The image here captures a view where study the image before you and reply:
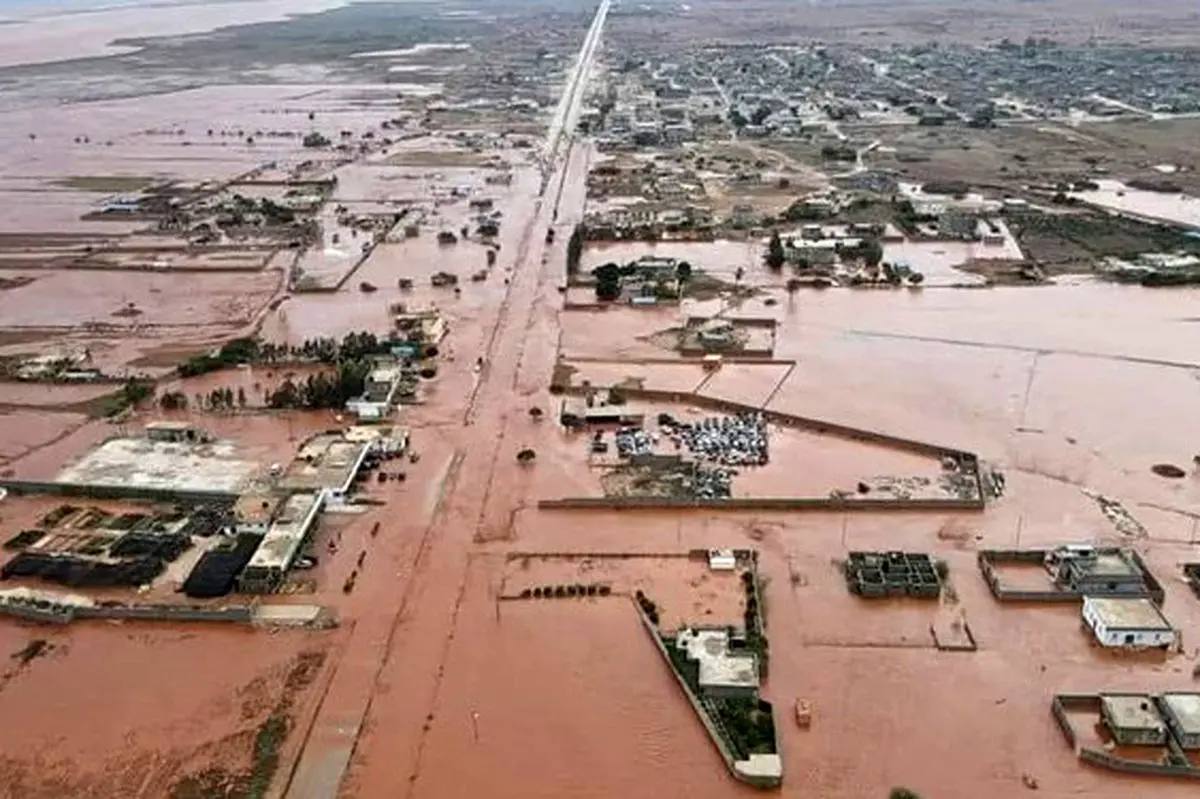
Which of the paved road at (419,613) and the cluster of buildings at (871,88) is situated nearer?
the paved road at (419,613)

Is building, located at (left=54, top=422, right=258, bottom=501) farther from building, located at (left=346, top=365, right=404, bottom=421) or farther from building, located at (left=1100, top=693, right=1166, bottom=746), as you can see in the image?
building, located at (left=1100, top=693, right=1166, bottom=746)

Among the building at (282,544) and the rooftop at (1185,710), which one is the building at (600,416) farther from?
the rooftop at (1185,710)

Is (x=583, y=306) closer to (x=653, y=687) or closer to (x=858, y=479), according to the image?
(x=858, y=479)

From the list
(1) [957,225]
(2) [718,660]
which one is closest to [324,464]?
(2) [718,660]

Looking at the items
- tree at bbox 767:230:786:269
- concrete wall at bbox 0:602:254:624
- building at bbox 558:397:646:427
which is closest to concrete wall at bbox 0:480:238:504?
concrete wall at bbox 0:602:254:624

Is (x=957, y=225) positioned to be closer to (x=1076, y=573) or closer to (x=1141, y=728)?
(x=1076, y=573)

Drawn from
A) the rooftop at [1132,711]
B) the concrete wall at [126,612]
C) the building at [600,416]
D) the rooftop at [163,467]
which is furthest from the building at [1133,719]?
the rooftop at [163,467]
